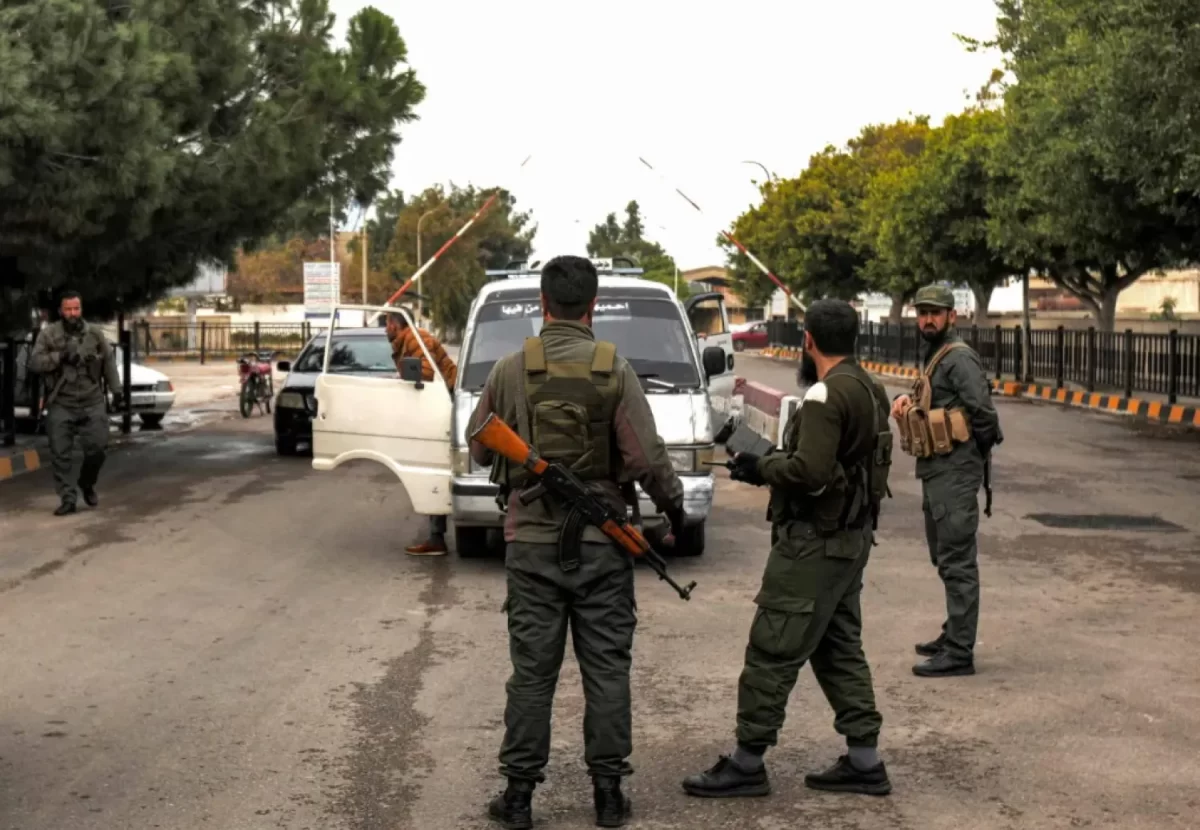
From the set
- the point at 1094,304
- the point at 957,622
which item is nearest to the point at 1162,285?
the point at 1094,304

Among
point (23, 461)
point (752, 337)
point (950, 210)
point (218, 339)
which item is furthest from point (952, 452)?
point (752, 337)

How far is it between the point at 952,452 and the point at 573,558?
9.96ft

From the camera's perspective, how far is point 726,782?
244 inches

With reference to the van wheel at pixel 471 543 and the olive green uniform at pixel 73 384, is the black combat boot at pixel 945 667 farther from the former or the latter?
the olive green uniform at pixel 73 384

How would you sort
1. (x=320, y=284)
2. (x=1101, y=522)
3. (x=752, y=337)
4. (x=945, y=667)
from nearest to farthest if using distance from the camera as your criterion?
(x=945, y=667)
(x=1101, y=522)
(x=320, y=284)
(x=752, y=337)

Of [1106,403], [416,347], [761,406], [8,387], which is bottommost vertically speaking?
[1106,403]

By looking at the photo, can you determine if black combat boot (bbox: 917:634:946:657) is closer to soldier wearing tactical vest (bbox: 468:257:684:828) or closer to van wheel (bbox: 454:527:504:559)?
soldier wearing tactical vest (bbox: 468:257:684:828)

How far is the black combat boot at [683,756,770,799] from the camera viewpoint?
620cm

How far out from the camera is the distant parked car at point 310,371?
69.7ft

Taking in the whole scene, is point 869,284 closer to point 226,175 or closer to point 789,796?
point 226,175

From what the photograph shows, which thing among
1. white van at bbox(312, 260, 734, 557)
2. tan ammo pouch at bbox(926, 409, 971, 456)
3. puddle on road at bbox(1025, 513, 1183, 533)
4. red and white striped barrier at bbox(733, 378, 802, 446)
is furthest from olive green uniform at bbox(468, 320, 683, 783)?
puddle on road at bbox(1025, 513, 1183, 533)

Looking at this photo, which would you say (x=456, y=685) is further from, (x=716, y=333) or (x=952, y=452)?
(x=716, y=333)

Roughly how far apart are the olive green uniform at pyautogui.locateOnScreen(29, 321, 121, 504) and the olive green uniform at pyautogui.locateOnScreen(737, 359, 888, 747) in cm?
968

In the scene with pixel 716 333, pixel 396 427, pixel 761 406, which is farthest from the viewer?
pixel 716 333
